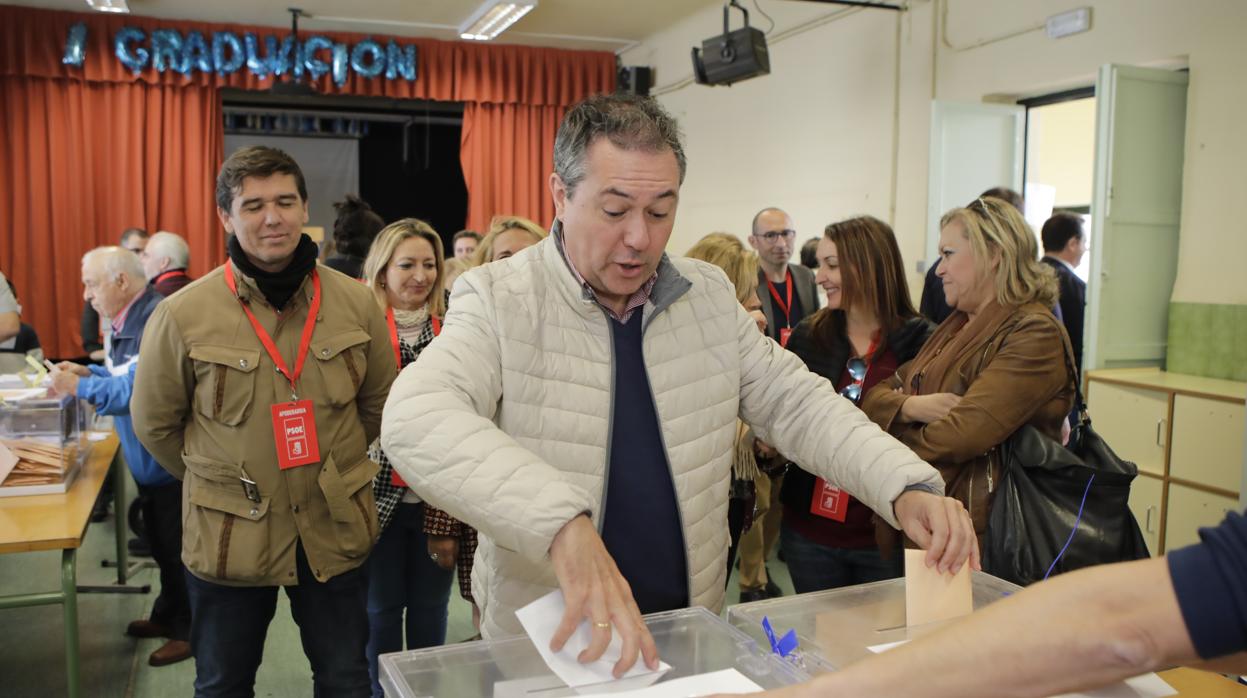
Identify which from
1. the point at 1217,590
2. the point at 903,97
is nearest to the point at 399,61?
the point at 903,97

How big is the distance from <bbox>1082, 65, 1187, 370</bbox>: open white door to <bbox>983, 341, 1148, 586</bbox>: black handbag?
2.58 metres

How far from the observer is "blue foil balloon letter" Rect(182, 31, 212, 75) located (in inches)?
315

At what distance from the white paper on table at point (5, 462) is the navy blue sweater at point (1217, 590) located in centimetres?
300

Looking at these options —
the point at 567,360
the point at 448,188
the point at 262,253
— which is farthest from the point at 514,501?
the point at 448,188

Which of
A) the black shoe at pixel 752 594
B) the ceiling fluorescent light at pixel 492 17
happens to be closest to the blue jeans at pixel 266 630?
the black shoe at pixel 752 594

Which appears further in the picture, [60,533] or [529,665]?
[60,533]

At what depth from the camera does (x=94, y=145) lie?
804cm

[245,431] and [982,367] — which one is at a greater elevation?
[982,367]

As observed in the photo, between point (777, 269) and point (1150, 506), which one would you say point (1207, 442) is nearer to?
point (1150, 506)

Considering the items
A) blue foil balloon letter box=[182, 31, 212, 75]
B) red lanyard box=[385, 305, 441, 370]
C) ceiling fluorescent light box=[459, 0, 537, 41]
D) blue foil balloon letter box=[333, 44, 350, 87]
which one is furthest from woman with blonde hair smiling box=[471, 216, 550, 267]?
blue foil balloon letter box=[182, 31, 212, 75]

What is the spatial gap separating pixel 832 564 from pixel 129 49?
784cm

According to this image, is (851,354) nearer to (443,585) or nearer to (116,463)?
(443,585)

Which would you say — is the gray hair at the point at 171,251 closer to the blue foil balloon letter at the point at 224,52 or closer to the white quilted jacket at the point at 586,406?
the white quilted jacket at the point at 586,406

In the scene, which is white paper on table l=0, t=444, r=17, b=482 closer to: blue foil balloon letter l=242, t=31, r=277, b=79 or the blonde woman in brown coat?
the blonde woman in brown coat
